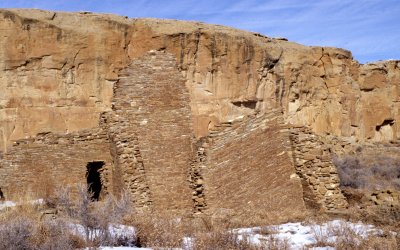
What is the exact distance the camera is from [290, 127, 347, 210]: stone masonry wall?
1281 cm

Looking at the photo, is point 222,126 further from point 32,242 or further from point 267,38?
point 267,38

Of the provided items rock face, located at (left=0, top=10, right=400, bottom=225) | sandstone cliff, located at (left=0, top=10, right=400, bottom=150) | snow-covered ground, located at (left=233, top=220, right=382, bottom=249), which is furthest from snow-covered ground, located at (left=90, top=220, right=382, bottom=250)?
sandstone cliff, located at (left=0, top=10, right=400, bottom=150)

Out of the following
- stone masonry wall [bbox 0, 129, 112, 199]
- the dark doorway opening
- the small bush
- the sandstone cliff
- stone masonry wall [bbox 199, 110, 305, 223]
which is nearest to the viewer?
stone masonry wall [bbox 199, 110, 305, 223]

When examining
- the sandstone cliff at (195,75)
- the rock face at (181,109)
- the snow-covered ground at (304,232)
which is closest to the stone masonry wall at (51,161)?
the rock face at (181,109)

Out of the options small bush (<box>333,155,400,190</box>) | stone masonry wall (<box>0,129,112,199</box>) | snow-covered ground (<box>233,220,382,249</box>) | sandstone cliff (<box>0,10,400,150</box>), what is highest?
sandstone cliff (<box>0,10,400,150</box>)

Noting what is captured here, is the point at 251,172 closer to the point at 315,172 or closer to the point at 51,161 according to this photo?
the point at 315,172

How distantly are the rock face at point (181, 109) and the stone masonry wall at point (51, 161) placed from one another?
0.08ft

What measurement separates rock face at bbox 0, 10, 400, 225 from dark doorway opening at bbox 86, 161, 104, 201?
23 centimetres

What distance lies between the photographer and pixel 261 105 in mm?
41625

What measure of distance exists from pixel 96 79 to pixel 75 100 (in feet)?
6.36

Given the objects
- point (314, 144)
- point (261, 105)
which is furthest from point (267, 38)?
point (314, 144)

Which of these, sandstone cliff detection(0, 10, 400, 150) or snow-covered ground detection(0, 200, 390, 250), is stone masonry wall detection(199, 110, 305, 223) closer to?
snow-covered ground detection(0, 200, 390, 250)

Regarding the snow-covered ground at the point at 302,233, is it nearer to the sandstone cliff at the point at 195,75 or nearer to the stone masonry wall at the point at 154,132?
the stone masonry wall at the point at 154,132

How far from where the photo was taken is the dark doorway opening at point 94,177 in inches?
562
